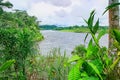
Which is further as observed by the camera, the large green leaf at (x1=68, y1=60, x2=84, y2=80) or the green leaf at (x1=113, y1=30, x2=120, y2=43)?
the large green leaf at (x1=68, y1=60, x2=84, y2=80)

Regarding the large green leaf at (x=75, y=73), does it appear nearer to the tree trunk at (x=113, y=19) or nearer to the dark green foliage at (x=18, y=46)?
the tree trunk at (x=113, y=19)

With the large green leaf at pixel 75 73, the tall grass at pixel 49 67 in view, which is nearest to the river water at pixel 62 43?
the tall grass at pixel 49 67

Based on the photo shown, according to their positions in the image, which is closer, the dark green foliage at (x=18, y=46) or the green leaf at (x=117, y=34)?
the green leaf at (x=117, y=34)

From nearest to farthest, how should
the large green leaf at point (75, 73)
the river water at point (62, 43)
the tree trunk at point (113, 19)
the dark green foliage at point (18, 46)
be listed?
the large green leaf at point (75, 73)
the tree trunk at point (113, 19)
the dark green foliage at point (18, 46)
the river water at point (62, 43)

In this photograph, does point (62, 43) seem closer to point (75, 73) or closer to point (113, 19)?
point (113, 19)

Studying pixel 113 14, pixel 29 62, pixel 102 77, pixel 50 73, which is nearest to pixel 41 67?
pixel 29 62

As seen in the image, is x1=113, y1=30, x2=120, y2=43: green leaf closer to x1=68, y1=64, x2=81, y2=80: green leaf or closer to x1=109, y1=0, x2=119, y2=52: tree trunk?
x1=68, y1=64, x2=81, y2=80: green leaf

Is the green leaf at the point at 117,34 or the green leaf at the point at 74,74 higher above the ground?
the green leaf at the point at 117,34

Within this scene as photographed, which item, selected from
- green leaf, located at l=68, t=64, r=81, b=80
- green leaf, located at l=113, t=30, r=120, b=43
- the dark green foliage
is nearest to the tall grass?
the dark green foliage

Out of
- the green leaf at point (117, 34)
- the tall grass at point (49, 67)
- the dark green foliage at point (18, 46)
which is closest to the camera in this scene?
the green leaf at point (117, 34)

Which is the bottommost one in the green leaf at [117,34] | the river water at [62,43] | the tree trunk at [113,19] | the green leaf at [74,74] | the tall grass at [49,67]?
the river water at [62,43]

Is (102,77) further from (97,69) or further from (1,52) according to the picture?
(1,52)

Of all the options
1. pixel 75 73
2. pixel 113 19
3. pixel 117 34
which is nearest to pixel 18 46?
pixel 113 19

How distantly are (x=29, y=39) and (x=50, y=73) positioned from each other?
135 centimetres
